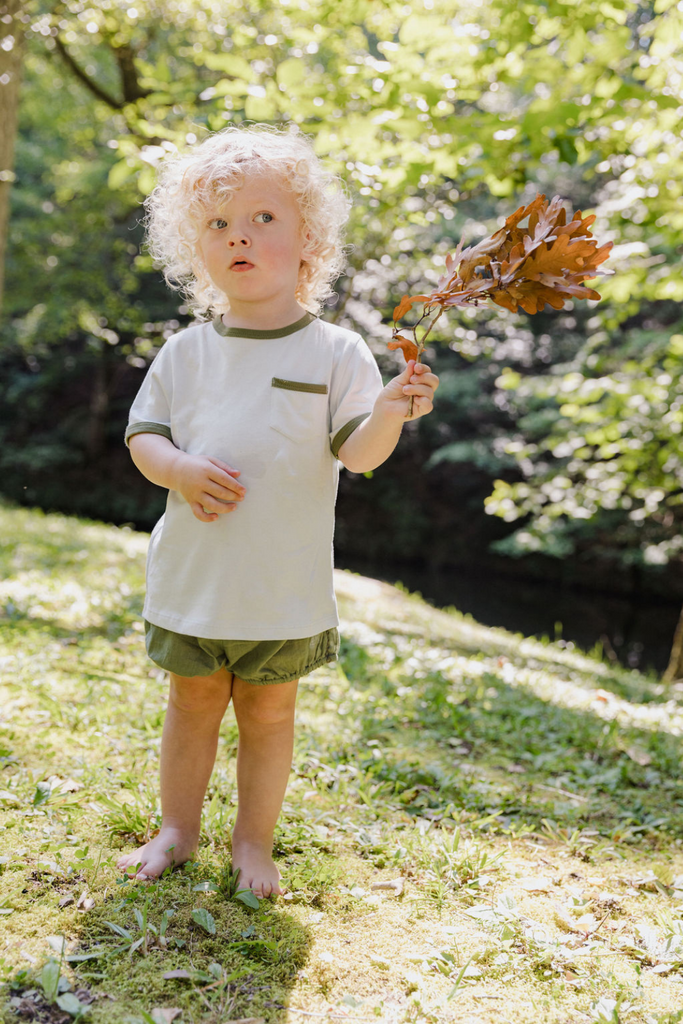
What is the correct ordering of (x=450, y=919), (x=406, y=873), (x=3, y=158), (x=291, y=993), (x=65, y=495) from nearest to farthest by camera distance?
(x=291, y=993) → (x=450, y=919) → (x=406, y=873) → (x=3, y=158) → (x=65, y=495)

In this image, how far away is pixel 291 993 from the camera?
1.45 m

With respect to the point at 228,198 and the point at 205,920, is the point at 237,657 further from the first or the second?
the point at 228,198

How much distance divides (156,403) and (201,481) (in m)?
0.34

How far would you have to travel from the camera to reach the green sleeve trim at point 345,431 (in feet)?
5.68

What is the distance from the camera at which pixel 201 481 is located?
165cm

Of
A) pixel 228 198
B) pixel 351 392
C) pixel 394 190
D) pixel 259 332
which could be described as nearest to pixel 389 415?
pixel 351 392

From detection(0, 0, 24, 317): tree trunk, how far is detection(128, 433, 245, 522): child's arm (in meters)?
4.17

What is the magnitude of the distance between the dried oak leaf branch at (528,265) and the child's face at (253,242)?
44 cm

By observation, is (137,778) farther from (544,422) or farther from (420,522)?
(420,522)

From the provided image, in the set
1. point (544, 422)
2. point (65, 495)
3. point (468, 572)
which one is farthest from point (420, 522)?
point (65, 495)

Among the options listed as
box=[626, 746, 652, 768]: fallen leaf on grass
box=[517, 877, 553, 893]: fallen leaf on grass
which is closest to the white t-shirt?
box=[517, 877, 553, 893]: fallen leaf on grass

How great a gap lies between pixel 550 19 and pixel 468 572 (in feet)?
51.9

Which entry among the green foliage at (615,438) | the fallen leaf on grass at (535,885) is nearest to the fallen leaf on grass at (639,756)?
the fallen leaf on grass at (535,885)

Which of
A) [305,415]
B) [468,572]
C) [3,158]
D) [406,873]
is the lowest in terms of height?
[468,572]
